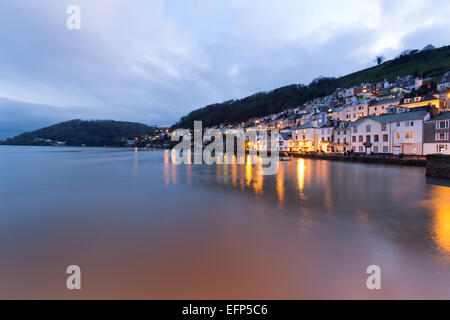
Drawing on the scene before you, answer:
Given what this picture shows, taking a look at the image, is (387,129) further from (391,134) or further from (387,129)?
(391,134)

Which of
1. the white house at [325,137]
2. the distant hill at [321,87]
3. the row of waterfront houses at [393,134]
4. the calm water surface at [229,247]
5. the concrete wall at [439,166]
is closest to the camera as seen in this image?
the calm water surface at [229,247]

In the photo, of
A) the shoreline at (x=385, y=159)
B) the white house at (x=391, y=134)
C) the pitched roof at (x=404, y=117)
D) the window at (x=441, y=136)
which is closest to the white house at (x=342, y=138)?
the white house at (x=391, y=134)

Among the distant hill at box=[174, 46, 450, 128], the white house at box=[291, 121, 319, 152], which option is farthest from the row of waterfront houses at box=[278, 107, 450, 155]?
the distant hill at box=[174, 46, 450, 128]

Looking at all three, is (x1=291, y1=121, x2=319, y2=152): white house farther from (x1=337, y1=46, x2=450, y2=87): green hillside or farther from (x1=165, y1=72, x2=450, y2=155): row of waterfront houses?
(x1=337, y1=46, x2=450, y2=87): green hillside

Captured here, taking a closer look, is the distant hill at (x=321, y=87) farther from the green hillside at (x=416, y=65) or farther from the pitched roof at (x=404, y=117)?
the pitched roof at (x=404, y=117)

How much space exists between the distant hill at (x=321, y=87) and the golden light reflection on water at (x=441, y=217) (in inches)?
3090

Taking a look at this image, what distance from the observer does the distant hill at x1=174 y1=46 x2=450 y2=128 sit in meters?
82.8

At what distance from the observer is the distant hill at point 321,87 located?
8281 centimetres

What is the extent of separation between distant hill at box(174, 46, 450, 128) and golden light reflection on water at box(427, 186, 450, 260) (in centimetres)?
7849

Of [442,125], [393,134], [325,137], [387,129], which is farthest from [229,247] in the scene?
[325,137]

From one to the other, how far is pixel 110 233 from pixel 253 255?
4484 mm

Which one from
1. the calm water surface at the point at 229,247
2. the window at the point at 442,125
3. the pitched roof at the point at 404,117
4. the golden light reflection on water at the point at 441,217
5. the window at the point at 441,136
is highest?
the pitched roof at the point at 404,117

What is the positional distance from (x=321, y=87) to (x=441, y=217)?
387ft
